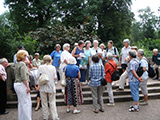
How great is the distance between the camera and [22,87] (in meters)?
4.20

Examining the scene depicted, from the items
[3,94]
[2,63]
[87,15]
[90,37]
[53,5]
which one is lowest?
[3,94]

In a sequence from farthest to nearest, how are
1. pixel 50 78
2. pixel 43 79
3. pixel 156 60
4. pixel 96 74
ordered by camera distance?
pixel 156 60
pixel 96 74
pixel 50 78
pixel 43 79

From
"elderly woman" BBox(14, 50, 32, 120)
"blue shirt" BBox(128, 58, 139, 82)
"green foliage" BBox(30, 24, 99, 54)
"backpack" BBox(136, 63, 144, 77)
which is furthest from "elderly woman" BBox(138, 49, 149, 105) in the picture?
"green foliage" BBox(30, 24, 99, 54)

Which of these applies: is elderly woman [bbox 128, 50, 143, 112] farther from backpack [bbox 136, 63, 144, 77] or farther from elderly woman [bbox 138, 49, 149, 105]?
elderly woman [bbox 138, 49, 149, 105]

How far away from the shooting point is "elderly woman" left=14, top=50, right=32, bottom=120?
416 centimetres

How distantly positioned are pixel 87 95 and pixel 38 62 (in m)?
2.87

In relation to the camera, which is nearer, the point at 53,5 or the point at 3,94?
the point at 3,94

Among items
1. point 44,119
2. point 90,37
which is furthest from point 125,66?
point 90,37

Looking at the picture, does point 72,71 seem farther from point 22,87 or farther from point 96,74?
point 22,87

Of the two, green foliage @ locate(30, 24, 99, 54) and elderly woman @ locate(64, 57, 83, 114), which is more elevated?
green foliage @ locate(30, 24, 99, 54)

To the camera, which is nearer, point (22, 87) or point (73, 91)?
point (22, 87)

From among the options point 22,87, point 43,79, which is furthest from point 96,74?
point 22,87

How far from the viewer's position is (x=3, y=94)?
5543 mm

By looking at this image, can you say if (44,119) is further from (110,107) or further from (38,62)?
(38,62)
